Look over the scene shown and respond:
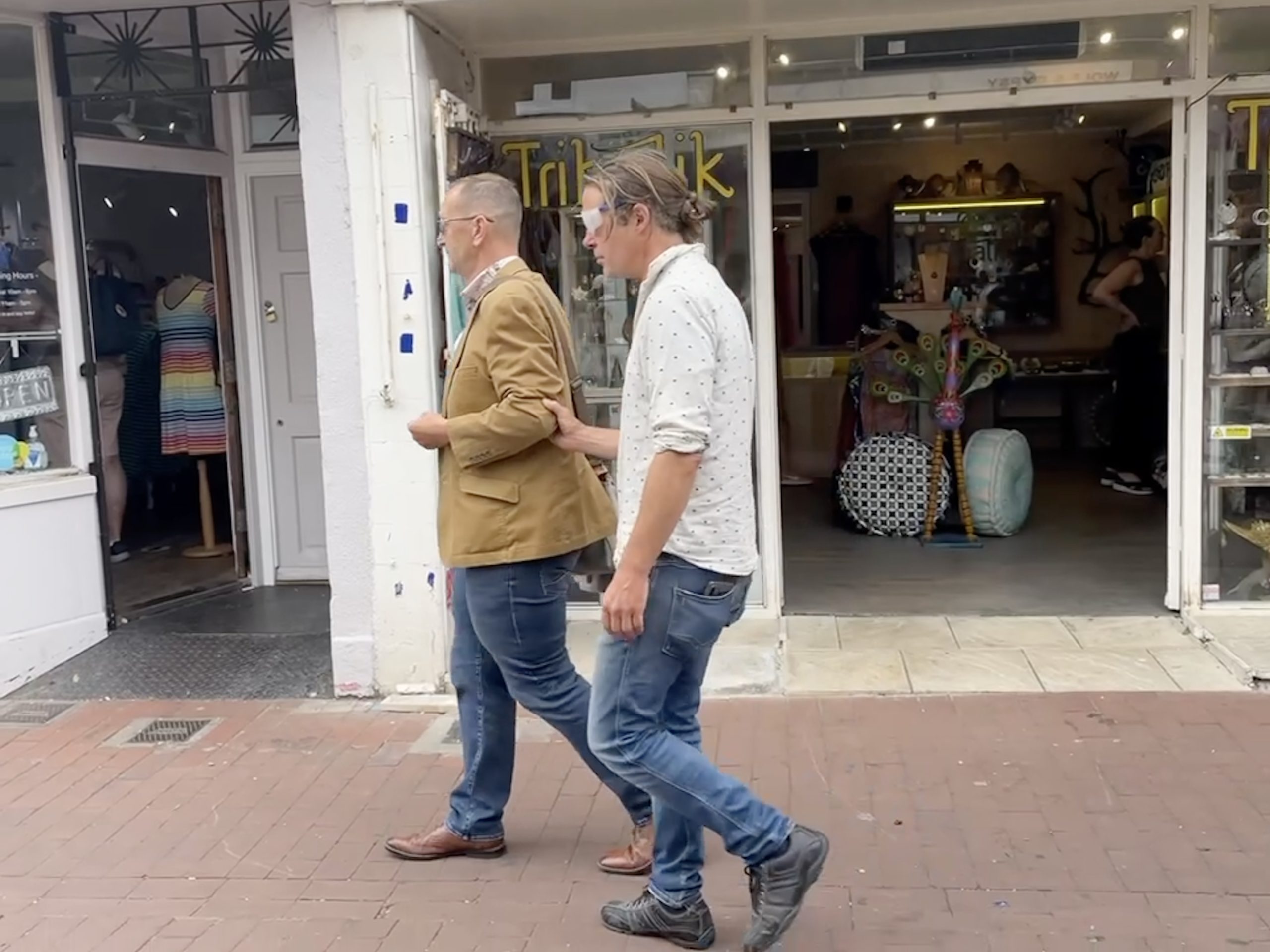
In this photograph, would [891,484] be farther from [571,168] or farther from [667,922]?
[667,922]

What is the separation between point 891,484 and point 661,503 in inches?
202

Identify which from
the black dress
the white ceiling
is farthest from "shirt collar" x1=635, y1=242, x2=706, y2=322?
the black dress

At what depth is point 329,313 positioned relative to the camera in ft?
17.3

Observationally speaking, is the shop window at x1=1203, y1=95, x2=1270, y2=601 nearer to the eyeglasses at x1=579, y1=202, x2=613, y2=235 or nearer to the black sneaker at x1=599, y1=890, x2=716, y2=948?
the black sneaker at x1=599, y1=890, x2=716, y2=948

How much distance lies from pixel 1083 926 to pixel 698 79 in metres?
3.93

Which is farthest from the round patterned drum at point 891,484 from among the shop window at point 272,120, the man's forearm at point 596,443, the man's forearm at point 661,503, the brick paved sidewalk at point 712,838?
the man's forearm at point 661,503

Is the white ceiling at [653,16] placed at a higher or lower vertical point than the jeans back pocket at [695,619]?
higher

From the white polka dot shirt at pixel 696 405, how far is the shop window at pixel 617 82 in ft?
9.67

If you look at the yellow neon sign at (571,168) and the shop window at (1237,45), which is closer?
the shop window at (1237,45)

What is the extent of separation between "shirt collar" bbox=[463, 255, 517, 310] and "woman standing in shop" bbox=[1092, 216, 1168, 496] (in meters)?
6.88

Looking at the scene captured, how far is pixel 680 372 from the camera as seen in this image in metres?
2.90

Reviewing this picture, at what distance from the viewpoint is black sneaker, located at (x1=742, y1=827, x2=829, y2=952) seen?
3.11m

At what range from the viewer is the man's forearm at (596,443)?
136 inches

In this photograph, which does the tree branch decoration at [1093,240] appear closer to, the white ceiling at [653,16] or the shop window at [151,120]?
the white ceiling at [653,16]
